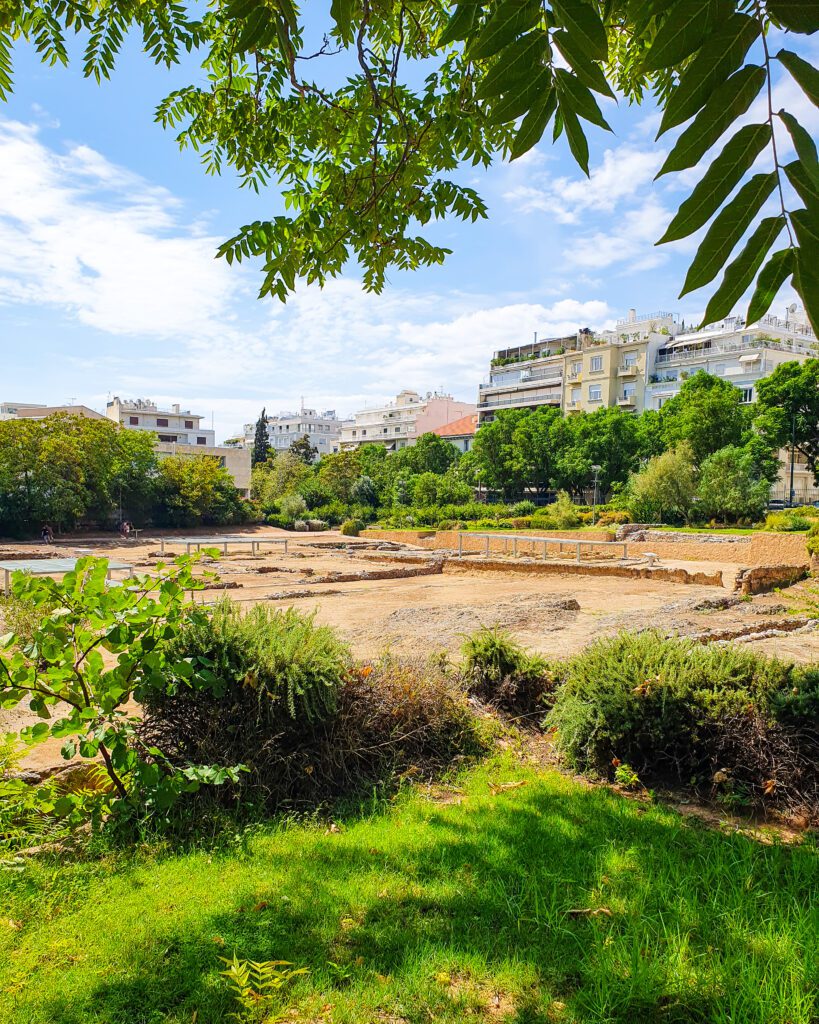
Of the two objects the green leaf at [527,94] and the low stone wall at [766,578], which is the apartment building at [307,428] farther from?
the green leaf at [527,94]

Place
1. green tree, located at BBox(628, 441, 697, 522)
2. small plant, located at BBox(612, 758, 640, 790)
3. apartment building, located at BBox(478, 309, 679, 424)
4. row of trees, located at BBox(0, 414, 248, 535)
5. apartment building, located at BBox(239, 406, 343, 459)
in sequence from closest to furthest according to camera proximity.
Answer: small plant, located at BBox(612, 758, 640, 790) → row of trees, located at BBox(0, 414, 248, 535) → green tree, located at BBox(628, 441, 697, 522) → apartment building, located at BBox(478, 309, 679, 424) → apartment building, located at BBox(239, 406, 343, 459)

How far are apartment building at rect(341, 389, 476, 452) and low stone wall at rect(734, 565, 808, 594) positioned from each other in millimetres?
72675

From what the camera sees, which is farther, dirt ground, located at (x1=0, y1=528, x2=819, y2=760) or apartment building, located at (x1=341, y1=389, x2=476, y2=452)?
apartment building, located at (x1=341, y1=389, x2=476, y2=452)

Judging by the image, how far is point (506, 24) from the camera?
1182mm

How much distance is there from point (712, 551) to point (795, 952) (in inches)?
998

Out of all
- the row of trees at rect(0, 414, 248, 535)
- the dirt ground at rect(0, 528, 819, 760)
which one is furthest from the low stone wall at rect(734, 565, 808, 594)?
the row of trees at rect(0, 414, 248, 535)

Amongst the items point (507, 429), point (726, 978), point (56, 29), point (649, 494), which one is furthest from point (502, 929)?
point (507, 429)

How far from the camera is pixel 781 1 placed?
1.04 m

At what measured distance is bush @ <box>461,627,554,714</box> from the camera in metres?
5.88

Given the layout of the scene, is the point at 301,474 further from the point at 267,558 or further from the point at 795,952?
the point at 795,952

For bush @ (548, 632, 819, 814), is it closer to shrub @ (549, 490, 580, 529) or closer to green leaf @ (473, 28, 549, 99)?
green leaf @ (473, 28, 549, 99)

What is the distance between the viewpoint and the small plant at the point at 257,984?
1995 millimetres

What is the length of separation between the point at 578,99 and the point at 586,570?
70.8 ft

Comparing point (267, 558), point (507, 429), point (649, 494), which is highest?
point (507, 429)
